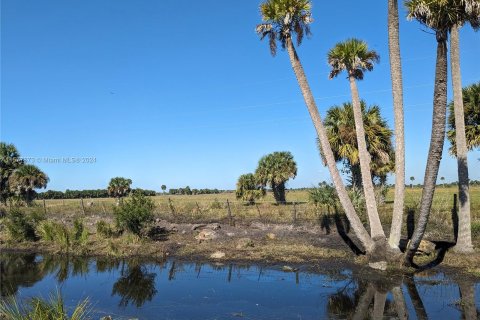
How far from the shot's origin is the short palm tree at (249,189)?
39688mm

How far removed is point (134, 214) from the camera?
21.9 meters

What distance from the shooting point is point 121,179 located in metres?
49.2

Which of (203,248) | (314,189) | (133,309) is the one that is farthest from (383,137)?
(133,309)

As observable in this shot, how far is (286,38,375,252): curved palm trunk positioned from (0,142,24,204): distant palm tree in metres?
35.6

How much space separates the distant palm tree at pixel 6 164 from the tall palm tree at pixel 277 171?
79.7 feet

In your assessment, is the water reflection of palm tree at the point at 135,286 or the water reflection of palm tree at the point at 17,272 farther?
the water reflection of palm tree at the point at 17,272

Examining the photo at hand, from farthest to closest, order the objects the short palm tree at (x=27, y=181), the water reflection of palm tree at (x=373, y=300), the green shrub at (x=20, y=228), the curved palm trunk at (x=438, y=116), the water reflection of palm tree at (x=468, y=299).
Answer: the short palm tree at (x=27, y=181) → the green shrub at (x=20, y=228) → the curved palm trunk at (x=438, y=116) → the water reflection of palm tree at (x=373, y=300) → the water reflection of palm tree at (x=468, y=299)

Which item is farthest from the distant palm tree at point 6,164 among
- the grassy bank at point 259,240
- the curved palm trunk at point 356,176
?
the curved palm trunk at point 356,176

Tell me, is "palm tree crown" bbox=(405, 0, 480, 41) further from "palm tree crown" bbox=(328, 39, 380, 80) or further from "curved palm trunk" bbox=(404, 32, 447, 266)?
"palm tree crown" bbox=(328, 39, 380, 80)

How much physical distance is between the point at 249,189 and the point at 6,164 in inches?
961

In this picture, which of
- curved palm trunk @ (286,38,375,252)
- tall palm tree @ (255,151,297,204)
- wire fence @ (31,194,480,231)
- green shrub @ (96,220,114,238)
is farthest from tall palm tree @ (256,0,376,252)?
tall palm tree @ (255,151,297,204)

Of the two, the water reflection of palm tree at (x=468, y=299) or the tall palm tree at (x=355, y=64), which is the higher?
the tall palm tree at (x=355, y=64)

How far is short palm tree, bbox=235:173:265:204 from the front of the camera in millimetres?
39688

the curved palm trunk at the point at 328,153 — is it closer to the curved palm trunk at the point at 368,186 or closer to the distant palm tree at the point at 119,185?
the curved palm trunk at the point at 368,186
